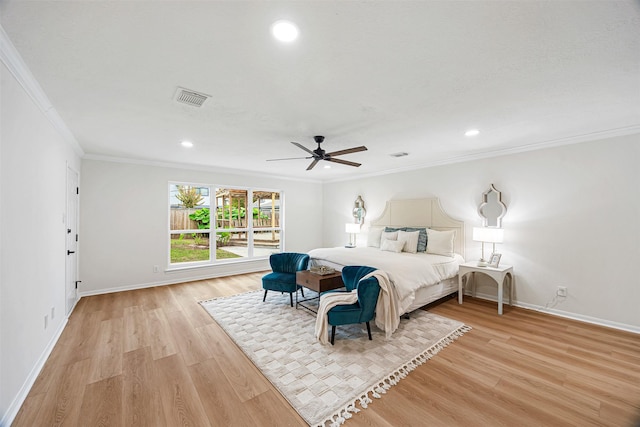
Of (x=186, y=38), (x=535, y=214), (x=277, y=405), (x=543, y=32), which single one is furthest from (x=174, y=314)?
(x=535, y=214)

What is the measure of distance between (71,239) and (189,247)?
2047mm

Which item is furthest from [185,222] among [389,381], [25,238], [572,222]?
[572,222]

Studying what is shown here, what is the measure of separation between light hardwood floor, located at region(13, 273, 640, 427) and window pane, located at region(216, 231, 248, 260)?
108 inches

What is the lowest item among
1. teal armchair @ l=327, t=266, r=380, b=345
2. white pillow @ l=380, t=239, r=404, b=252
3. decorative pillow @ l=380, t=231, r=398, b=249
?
teal armchair @ l=327, t=266, r=380, b=345

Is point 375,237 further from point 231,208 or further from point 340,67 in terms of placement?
point 340,67

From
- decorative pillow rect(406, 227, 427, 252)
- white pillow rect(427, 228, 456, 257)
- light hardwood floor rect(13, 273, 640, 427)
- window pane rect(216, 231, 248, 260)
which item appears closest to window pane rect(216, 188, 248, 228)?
window pane rect(216, 231, 248, 260)

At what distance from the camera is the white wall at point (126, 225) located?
4543 millimetres

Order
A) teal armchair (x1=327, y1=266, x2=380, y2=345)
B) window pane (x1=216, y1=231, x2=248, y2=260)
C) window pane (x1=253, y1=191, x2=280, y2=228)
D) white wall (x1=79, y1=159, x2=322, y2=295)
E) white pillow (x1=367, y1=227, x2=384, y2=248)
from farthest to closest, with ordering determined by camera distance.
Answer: window pane (x1=253, y1=191, x2=280, y2=228)
window pane (x1=216, y1=231, x2=248, y2=260)
white pillow (x1=367, y1=227, x2=384, y2=248)
white wall (x1=79, y1=159, x2=322, y2=295)
teal armchair (x1=327, y1=266, x2=380, y2=345)

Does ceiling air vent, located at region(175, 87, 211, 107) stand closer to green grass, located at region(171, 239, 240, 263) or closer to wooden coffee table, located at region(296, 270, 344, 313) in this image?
wooden coffee table, located at region(296, 270, 344, 313)

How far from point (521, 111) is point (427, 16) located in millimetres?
2015

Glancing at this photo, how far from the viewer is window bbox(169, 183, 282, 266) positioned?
561 cm

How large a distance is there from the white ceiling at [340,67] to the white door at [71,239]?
0.94m

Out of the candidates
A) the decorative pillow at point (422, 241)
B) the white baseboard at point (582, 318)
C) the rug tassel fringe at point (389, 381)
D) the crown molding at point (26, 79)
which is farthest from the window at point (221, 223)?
the white baseboard at point (582, 318)

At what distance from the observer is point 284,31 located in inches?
60.7
